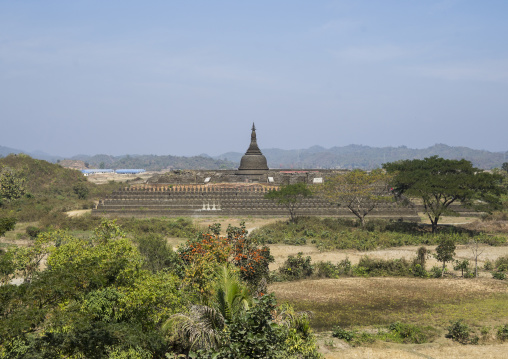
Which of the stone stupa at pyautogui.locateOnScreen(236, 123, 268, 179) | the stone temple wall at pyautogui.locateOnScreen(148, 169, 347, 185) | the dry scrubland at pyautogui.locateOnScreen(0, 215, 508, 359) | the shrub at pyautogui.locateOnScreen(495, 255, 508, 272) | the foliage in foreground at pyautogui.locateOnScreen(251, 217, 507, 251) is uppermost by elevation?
the stone stupa at pyautogui.locateOnScreen(236, 123, 268, 179)

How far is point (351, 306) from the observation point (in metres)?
16.8

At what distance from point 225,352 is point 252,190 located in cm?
3655

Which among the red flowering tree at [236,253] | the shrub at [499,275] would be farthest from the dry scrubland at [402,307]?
the red flowering tree at [236,253]

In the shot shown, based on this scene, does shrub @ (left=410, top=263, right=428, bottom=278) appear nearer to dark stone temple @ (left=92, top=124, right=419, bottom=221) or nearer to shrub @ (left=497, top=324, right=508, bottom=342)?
shrub @ (left=497, top=324, right=508, bottom=342)

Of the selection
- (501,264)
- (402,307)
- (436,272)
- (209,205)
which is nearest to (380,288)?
(402,307)

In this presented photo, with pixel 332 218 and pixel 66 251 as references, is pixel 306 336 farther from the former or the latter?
pixel 332 218

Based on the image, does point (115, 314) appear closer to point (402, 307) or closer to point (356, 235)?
point (402, 307)

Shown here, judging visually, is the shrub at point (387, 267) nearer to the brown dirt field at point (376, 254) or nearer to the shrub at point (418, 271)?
the shrub at point (418, 271)

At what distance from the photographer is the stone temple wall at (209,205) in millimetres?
38812

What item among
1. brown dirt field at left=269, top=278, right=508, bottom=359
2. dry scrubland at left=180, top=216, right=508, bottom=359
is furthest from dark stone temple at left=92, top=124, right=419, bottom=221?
brown dirt field at left=269, top=278, right=508, bottom=359

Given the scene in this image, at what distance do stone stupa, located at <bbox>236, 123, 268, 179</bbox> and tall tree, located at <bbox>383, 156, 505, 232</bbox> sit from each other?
22552 mm

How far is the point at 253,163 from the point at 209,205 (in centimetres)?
1564

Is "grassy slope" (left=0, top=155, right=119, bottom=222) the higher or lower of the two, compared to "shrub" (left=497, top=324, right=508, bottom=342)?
higher

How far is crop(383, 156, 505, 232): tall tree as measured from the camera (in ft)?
99.6
